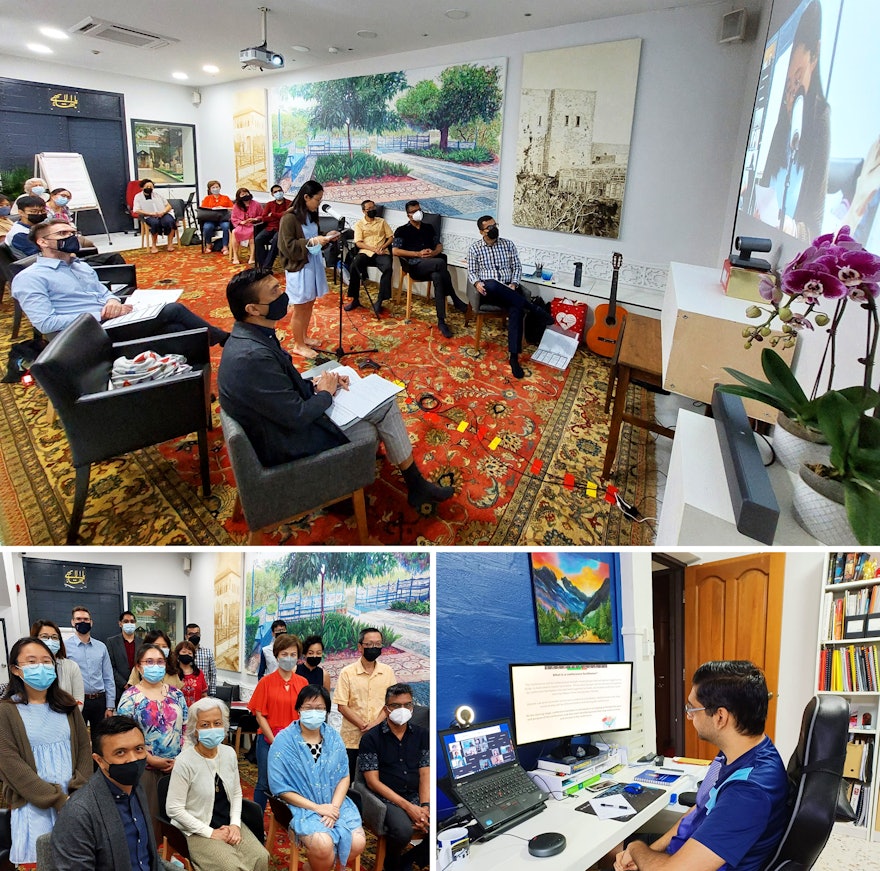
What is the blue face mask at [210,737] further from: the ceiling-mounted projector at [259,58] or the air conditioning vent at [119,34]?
the air conditioning vent at [119,34]

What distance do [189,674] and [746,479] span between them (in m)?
1.66

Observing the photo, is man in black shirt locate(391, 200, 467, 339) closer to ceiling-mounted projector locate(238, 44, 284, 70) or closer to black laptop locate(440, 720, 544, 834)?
ceiling-mounted projector locate(238, 44, 284, 70)

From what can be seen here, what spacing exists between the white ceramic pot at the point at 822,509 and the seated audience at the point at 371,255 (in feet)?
16.1

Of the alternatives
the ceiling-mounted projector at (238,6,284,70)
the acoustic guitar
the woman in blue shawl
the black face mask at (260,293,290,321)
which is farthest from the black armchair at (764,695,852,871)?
the ceiling-mounted projector at (238,6,284,70)

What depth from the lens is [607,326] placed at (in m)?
5.03

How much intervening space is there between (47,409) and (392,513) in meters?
2.40

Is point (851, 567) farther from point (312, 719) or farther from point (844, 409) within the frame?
point (312, 719)

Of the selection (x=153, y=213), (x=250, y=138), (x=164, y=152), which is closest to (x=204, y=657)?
(x=153, y=213)

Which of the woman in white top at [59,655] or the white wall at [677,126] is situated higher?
the white wall at [677,126]

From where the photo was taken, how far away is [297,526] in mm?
2785

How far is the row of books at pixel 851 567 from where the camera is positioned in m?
1.33

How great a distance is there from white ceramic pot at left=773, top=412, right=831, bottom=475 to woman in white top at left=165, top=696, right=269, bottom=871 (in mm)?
1752

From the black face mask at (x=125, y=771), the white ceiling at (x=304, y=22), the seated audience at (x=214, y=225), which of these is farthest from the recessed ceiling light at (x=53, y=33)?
the black face mask at (x=125, y=771)

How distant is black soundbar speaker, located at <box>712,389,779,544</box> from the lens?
1.27m
